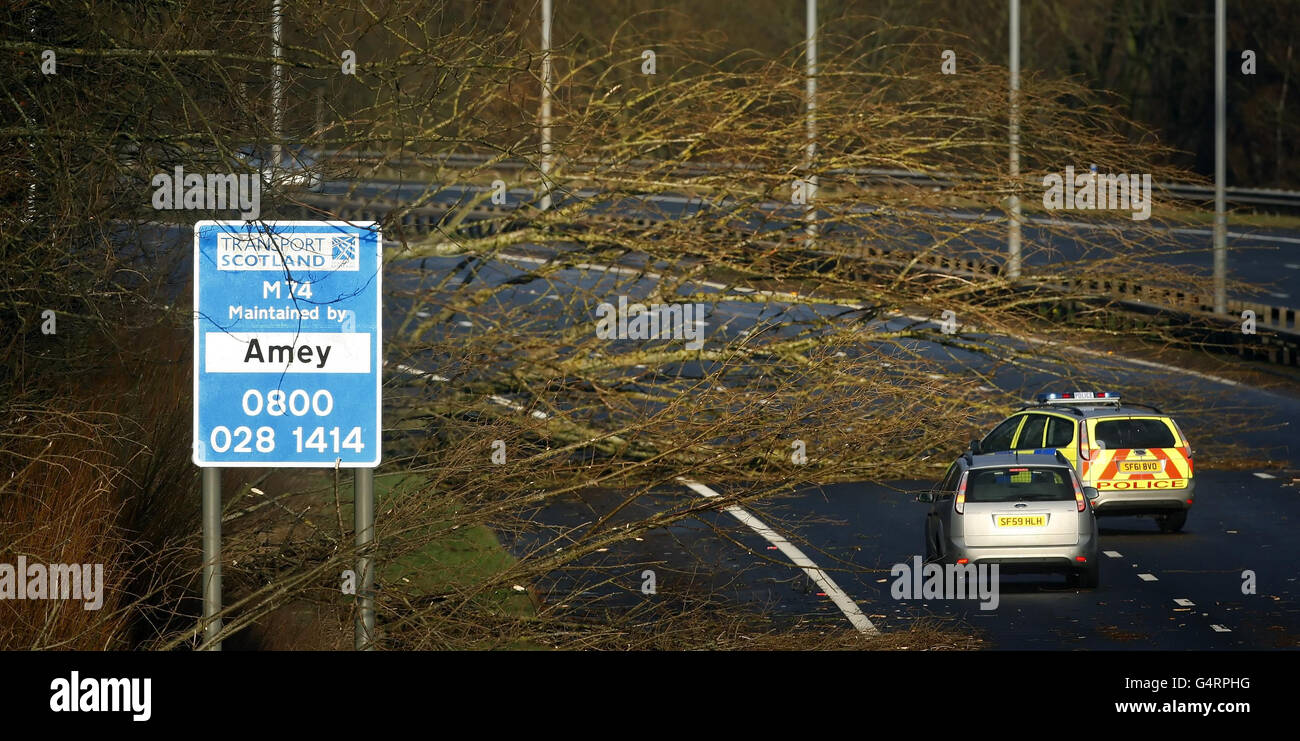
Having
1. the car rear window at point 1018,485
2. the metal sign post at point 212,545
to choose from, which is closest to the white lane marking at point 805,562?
the car rear window at point 1018,485

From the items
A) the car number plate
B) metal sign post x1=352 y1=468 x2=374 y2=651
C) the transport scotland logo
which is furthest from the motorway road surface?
the transport scotland logo

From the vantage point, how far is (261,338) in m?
8.29

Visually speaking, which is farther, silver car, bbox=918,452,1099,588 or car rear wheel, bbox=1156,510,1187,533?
car rear wheel, bbox=1156,510,1187,533

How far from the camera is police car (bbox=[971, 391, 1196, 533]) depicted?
2108 cm

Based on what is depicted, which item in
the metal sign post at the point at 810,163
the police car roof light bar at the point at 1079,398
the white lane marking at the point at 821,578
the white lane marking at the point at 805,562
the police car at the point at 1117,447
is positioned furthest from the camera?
the police car roof light bar at the point at 1079,398

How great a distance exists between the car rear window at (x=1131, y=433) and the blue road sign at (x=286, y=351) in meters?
14.7

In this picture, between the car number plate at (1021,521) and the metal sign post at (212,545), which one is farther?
the car number plate at (1021,521)

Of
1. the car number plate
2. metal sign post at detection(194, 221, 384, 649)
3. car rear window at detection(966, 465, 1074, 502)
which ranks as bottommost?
the car number plate

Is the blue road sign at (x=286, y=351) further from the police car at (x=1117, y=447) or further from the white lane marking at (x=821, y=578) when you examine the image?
the police car at (x=1117, y=447)

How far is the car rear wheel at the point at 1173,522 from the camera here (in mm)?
21469

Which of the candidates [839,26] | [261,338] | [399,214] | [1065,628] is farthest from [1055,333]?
[839,26]

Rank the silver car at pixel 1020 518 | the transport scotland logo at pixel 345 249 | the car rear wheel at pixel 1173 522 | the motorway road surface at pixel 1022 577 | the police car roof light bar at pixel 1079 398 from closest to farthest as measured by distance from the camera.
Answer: the transport scotland logo at pixel 345 249
the motorway road surface at pixel 1022 577
the silver car at pixel 1020 518
the car rear wheel at pixel 1173 522
the police car roof light bar at pixel 1079 398

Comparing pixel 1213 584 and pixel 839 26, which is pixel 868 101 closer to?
pixel 1213 584

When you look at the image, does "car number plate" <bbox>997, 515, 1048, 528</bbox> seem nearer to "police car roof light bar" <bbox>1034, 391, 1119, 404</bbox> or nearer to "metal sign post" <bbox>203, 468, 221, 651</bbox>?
"police car roof light bar" <bbox>1034, 391, 1119, 404</bbox>
